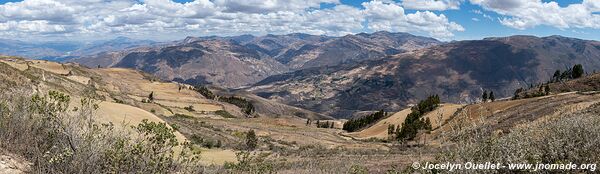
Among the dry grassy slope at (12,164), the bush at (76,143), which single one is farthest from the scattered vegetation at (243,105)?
the dry grassy slope at (12,164)

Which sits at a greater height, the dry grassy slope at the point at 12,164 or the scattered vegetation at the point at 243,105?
the dry grassy slope at the point at 12,164

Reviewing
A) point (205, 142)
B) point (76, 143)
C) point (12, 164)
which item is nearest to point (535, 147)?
point (76, 143)

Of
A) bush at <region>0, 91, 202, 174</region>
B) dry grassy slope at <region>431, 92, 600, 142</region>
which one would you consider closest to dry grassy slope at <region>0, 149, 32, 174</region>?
bush at <region>0, 91, 202, 174</region>

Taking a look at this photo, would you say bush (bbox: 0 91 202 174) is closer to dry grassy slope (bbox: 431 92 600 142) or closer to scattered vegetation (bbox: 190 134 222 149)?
dry grassy slope (bbox: 431 92 600 142)

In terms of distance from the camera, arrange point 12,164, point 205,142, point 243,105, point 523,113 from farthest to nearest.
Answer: point 243,105 → point 523,113 → point 205,142 → point 12,164

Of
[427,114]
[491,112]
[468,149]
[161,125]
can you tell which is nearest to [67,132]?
[161,125]

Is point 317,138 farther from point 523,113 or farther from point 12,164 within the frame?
point 12,164

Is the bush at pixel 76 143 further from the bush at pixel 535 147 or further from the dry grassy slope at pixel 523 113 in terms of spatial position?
the dry grassy slope at pixel 523 113

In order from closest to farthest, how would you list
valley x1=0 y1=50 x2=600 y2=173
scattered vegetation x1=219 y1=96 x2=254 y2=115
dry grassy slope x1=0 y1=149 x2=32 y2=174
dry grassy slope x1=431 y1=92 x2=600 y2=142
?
dry grassy slope x1=0 y1=149 x2=32 y2=174 < valley x1=0 y1=50 x2=600 y2=173 < dry grassy slope x1=431 y1=92 x2=600 y2=142 < scattered vegetation x1=219 y1=96 x2=254 y2=115

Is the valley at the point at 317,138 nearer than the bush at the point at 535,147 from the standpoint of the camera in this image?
No

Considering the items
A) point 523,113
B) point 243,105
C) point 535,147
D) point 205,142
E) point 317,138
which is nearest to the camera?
point 535,147

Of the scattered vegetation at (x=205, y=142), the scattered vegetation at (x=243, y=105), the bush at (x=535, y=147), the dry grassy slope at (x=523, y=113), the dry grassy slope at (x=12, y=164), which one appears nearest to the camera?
the bush at (x=535, y=147)

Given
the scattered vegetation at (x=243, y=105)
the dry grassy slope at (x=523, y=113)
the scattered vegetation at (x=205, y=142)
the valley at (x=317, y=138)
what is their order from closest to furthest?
the valley at (x=317, y=138) → the dry grassy slope at (x=523, y=113) → the scattered vegetation at (x=205, y=142) → the scattered vegetation at (x=243, y=105)

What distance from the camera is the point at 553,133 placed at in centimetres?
995
